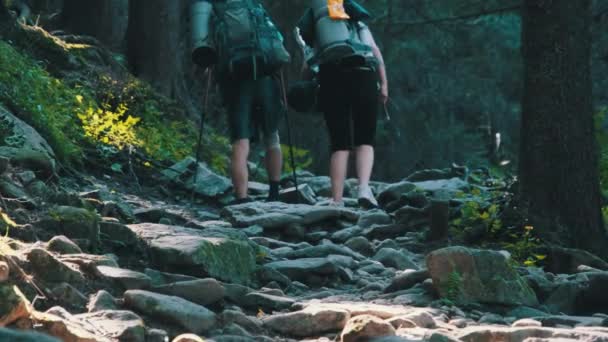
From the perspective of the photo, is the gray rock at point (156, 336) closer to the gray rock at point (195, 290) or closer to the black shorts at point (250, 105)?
the gray rock at point (195, 290)

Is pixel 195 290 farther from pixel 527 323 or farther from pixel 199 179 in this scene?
pixel 199 179

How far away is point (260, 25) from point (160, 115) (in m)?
4.63

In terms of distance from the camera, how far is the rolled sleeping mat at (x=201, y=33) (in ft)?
33.4

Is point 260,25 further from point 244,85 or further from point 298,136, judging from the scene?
point 298,136

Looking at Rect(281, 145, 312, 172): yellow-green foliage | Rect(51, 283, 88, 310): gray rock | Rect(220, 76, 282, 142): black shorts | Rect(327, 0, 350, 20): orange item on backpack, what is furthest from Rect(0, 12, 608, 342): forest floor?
Rect(281, 145, 312, 172): yellow-green foliage

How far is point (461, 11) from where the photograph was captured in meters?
17.0

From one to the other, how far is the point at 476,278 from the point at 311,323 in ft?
4.06

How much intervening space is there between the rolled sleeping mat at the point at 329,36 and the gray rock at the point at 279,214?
1350 mm

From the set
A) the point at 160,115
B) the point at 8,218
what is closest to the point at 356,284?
the point at 8,218

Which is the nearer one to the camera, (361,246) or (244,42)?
(361,246)

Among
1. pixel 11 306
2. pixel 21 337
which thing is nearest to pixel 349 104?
pixel 11 306

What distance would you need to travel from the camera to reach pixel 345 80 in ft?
34.0

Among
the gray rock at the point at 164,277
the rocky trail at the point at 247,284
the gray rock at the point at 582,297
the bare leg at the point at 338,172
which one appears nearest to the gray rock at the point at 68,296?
the rocky trail at the point at 247,284

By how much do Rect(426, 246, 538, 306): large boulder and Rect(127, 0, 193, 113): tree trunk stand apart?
10.1m
